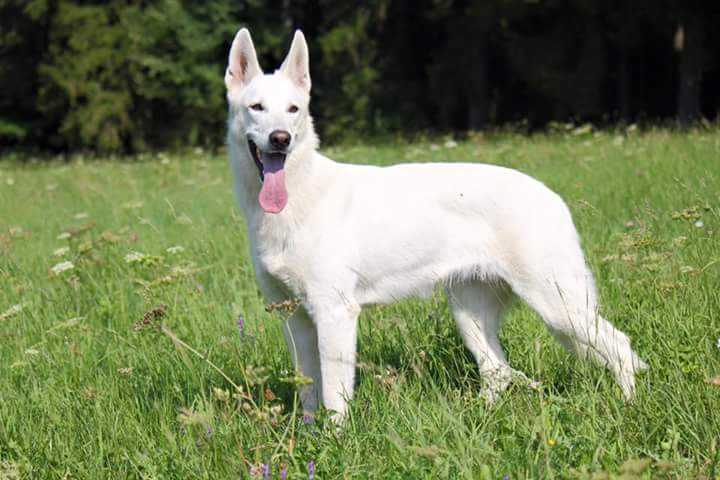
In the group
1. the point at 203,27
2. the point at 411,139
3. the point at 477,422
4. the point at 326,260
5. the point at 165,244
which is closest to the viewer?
the point at 477,422

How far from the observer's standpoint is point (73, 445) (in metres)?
3.13

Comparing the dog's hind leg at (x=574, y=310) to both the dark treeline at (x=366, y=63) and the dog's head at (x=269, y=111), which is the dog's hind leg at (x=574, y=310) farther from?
the dark treeline at (x=366, y=63)

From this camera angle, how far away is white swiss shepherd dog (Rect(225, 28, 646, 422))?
3398 millimetres

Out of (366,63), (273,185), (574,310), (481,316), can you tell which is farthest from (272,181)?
(366,63)

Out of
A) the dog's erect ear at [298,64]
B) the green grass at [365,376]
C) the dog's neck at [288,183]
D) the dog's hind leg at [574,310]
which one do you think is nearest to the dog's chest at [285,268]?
the dog's neck at [288,183]

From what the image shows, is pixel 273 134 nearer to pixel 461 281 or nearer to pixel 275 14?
pixel 461 281

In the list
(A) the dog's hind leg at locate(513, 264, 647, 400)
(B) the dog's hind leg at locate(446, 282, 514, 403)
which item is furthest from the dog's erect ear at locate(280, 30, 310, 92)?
(A) the dog's hind leg at locate(513, 264, 647, 400)

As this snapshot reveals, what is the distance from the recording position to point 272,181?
3.50m

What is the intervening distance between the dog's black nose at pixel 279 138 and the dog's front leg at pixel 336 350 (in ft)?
2.37

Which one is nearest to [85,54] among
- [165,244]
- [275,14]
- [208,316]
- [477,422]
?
[275,14]

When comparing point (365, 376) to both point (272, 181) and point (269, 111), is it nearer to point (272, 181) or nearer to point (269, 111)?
point (272, 181)

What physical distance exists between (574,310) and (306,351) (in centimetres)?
122

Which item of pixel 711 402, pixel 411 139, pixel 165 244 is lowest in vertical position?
pixel 411 139

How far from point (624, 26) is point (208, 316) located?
55.3 ft
